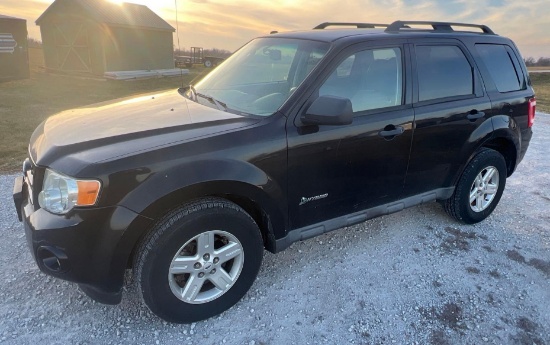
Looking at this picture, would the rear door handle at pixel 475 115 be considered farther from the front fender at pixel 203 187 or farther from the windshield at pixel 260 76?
the front fender at pixel 203 187

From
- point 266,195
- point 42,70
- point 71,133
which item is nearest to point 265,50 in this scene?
point 266,195

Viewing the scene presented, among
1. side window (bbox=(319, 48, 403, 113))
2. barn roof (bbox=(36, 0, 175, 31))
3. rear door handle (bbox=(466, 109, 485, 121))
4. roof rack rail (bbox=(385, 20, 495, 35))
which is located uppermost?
barn roof (bbox=(36, 0, 175, 31))

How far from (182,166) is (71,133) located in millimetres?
849

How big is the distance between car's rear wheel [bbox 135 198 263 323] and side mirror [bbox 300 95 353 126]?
2.56 feet

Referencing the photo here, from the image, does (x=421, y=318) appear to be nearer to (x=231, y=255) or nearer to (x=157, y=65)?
(x=231, y=255)

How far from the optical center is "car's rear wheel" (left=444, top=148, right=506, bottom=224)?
3867 mm

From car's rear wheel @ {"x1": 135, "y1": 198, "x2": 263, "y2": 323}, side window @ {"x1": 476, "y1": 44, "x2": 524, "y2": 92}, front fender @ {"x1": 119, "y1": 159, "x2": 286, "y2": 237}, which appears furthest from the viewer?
side window @ {"x1": 476, "y1": 44, "x2": 524, "y2": 92}

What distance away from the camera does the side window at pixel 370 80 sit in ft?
9.75

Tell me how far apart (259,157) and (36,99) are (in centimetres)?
1180

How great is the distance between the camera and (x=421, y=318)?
2.77 metres

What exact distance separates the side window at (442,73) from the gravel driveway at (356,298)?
1.39 metres

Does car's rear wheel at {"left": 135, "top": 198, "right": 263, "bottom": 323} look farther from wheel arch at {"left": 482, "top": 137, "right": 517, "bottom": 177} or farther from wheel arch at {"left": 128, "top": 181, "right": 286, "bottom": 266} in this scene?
wheel arch at {"left": 482, "top": 137, "right": 517, "bottom": 177}

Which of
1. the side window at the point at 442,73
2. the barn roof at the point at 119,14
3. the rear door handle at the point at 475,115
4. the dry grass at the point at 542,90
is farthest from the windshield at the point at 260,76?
the barn roof at the point at 119,14

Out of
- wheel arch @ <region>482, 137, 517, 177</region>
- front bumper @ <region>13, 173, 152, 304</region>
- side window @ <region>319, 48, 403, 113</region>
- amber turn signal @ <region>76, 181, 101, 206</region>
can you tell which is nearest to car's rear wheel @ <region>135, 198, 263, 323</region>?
front bumper @ <region>13, 173, 152, 304</region>
